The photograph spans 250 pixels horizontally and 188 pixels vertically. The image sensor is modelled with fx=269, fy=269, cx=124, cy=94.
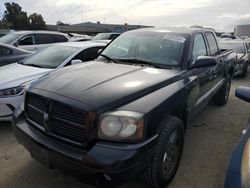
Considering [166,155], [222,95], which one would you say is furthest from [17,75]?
[222,95]

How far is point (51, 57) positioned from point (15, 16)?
39931 millimetres

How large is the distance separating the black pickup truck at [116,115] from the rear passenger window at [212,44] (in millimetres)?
1237

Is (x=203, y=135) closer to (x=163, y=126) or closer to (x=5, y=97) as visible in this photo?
(x=163, y=126)

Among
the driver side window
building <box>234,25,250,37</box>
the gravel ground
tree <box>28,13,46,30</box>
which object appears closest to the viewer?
the gravel ground

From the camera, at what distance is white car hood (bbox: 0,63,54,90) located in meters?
4.38

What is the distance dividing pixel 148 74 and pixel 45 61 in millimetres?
2994

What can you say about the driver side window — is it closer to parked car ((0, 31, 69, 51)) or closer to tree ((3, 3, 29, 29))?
parked car ((0, 31, 69, 51))

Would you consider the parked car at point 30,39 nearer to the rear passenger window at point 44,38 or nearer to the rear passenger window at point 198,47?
the rear passenger window at point 44,38

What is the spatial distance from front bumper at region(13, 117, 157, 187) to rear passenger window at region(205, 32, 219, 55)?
292 centimetres

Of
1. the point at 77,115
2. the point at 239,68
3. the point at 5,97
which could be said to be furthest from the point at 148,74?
the point at 239,68

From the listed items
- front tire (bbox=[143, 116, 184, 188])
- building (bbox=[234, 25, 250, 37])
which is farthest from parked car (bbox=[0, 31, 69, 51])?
building (bbox=[234, 25, 250, 37])

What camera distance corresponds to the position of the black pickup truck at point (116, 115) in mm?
2297

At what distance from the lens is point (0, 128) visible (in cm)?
451

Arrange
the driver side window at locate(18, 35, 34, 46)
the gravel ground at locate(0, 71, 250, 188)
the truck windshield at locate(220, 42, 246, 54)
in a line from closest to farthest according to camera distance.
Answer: the gravel ground at locate(0, 71, 250, 188), the driver side window at locate(18, 35, 34, 46), the truck windshield at locate(220, 42, 246, 54)
